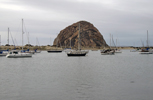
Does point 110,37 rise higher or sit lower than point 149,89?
higher

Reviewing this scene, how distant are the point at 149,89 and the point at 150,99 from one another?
138 inches

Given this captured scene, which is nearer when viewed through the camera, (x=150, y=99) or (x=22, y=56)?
(x=150, y=99)

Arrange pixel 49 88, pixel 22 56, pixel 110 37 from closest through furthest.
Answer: pixel 49 88, pixel 22 56, pixel 110 37

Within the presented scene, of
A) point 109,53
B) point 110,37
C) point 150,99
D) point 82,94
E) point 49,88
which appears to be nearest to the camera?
point 150,99

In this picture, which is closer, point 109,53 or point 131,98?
point 131,98

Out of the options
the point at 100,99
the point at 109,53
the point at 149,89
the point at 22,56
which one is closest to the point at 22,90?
the point at 100,99

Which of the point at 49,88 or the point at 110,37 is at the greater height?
the point at 110,37

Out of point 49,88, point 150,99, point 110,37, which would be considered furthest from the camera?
point 110,37

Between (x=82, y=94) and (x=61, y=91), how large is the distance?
215 centimetres

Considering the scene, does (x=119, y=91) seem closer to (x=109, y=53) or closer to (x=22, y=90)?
(x=22, y=90)

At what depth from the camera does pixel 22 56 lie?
73312mm

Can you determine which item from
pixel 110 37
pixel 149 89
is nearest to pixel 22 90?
pixel 149 89

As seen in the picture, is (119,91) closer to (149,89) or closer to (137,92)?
(137,92)

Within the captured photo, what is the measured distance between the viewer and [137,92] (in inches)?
707
